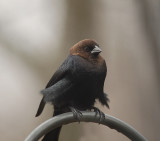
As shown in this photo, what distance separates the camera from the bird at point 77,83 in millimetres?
3094

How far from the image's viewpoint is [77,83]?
310cm

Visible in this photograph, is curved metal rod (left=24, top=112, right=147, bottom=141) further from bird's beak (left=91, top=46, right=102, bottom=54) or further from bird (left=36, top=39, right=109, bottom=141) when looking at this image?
bird's beak (left=91, top=46, right=102, bottom=54)

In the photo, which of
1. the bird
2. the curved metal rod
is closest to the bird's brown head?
the bird

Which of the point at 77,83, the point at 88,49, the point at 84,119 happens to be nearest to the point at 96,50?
the point at 88,49

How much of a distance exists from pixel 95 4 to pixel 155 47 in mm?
1491

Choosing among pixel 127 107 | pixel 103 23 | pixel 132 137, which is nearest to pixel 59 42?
pixel 103 23

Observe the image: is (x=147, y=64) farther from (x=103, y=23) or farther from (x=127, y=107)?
(x=103, y=23)

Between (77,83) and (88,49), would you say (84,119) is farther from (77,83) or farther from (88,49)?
(88,49)

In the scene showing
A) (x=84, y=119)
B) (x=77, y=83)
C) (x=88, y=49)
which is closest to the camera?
(x=84, y=119)

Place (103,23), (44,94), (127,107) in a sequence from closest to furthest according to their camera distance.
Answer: (44,94) → (127,107) → (103,23)

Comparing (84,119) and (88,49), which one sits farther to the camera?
(88,49)

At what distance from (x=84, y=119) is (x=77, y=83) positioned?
1.59 ft

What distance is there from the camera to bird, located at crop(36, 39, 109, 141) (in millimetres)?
3094

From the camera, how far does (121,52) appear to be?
5434mm
